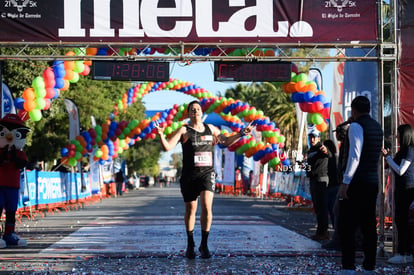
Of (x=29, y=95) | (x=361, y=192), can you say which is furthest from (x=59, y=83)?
(x=361, y=192)

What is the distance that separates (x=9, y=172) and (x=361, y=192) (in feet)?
18.4

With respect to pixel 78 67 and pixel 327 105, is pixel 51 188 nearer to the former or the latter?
pixel 78 67

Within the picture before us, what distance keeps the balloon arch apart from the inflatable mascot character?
3332mm

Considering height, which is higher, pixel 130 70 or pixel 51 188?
pixel 130 70

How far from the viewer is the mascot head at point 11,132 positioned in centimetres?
988

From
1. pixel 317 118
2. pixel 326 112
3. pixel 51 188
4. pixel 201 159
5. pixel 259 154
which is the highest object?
pixel 326 112

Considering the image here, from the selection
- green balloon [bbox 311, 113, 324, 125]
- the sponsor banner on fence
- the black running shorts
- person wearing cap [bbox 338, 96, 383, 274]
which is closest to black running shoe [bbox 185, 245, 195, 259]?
the black running shorts

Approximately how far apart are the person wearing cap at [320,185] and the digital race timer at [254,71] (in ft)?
4.90

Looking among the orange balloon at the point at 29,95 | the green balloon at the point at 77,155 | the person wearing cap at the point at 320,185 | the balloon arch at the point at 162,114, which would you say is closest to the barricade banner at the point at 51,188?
the green balloon at the point at 77,155

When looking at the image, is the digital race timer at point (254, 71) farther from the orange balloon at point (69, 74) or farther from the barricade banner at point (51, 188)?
the barricade banner at point (51, 188)

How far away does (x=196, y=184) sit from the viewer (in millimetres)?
8344

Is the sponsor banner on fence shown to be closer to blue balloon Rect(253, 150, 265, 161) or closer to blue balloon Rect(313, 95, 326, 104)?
blue balloon Rect(313, 95, 326, 104)

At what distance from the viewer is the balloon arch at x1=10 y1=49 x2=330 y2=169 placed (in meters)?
16.5

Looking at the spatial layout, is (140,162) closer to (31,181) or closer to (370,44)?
(31,181)
